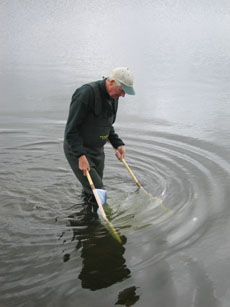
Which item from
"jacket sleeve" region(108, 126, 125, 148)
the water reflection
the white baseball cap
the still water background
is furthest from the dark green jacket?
the still water background

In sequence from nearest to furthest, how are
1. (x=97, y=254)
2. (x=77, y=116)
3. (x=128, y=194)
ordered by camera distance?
(x=97, y=254), (x=77, y=116), (x=128, y=194)

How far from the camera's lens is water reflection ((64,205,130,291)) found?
3982 millimetres

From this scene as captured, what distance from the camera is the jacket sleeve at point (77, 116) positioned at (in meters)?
4.61

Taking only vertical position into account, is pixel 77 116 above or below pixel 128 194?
above

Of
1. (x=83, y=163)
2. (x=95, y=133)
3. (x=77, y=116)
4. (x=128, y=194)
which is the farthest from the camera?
(x=128, y=194)

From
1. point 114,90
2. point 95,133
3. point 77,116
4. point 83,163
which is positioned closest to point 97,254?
point 83,163

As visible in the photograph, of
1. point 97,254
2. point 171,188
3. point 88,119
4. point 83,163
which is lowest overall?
point 97,254

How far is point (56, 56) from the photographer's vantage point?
62.0ft

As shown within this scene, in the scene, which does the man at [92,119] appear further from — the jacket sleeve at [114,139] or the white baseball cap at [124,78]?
the jacket sleeve at [114,139]

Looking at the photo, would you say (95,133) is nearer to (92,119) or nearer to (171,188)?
(92,119)

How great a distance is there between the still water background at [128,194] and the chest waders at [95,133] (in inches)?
26.1

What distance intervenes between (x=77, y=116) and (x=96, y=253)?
168 cm

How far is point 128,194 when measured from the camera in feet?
20.3

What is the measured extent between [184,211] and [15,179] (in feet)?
9.99
